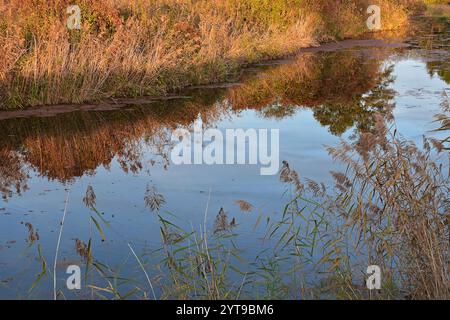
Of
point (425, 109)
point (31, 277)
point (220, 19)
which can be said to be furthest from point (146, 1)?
point (31, 277)

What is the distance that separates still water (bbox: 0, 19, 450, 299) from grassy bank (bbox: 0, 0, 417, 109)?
0.71m

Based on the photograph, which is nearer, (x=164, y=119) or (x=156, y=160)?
(x=156, y=160)

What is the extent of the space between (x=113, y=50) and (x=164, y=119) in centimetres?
252

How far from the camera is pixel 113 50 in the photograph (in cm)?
1349

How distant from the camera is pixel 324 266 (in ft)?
18.3

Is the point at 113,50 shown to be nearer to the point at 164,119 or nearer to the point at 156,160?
the point at 164,119

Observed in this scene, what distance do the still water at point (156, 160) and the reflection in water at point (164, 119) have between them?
0.9 inches

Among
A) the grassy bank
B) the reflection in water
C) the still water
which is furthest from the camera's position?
the grassy bank

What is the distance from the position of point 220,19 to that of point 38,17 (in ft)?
21.5

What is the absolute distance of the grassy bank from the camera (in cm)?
1224

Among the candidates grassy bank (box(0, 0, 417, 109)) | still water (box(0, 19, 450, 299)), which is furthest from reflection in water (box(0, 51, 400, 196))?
Answer: grassy bank (box(0, 0, 417, 109))

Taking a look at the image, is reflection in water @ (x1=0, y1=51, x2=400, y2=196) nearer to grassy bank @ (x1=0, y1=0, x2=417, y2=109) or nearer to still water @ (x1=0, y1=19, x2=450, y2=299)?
still water @ (x1=0, y1=19, x2=450, y2=299)

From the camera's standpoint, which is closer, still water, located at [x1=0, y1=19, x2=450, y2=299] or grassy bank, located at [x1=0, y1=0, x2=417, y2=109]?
still water, located at [x1=0, y1=19, x2=450, y2=299]

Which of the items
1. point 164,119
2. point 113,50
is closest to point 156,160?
point 164,119
